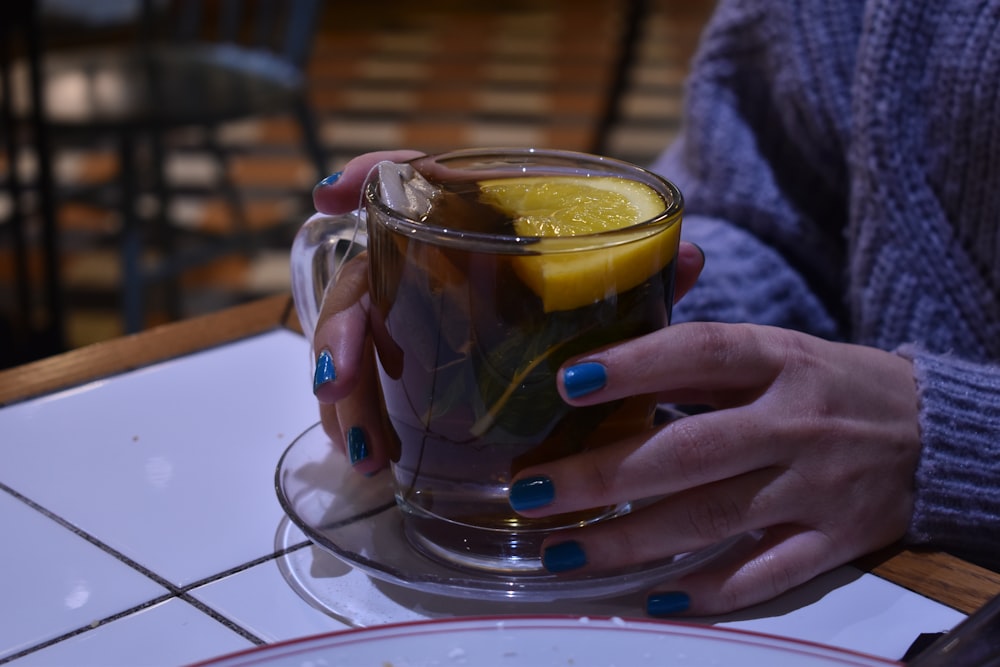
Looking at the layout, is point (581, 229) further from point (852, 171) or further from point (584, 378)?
point (852, 171)

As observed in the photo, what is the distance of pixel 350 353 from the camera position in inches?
16.4

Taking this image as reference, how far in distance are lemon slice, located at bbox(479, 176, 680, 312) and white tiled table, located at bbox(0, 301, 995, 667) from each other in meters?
0.12

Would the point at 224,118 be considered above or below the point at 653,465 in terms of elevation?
below

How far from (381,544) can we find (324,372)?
68 millimetres

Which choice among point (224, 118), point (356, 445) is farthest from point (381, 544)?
point (224, 118)

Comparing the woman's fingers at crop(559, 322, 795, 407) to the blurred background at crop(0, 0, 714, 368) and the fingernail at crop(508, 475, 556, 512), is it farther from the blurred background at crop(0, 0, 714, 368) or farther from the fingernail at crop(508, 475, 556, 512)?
the blurred background at crop(0, 0, 714, 368)

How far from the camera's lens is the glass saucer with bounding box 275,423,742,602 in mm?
367

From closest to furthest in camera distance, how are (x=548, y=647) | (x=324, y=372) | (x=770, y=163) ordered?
1. (x=548, y=647)
2. (x=324, y=372)
3. (x=770, y=163)

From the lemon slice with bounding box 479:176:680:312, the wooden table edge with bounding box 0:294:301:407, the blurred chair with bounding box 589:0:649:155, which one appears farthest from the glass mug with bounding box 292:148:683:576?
the blurred chair with bounding box 589:0:649:155

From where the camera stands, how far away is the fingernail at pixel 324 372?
41cm

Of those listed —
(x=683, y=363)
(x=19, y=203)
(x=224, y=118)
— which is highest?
(x=683, y=363)

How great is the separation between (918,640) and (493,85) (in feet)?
12.4

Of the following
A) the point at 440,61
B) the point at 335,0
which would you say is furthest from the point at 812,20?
the point at 335,0

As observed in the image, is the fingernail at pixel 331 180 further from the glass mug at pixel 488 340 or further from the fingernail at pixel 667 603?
the fingernail at pixel 667 603
